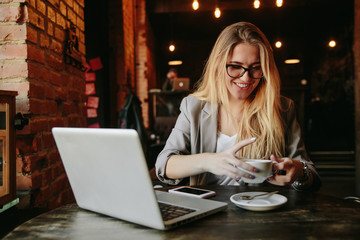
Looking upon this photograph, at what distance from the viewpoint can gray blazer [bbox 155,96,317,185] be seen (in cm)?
153

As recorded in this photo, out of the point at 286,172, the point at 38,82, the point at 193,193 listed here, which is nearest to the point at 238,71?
the point at 286,172

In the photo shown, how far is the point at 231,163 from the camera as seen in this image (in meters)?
0.99

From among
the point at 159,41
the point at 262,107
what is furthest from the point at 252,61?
the point at 159,41

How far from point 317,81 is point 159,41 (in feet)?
17.4

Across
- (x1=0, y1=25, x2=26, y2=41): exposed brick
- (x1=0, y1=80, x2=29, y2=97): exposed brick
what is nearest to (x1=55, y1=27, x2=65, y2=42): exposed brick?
(x1=0, y1=25, x2=26, y2=41): exposed brick

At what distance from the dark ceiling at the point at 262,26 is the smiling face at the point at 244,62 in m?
5.63

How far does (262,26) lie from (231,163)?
8086 millimetres

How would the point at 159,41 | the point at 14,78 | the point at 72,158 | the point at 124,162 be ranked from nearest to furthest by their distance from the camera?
the point at 124,162 < the point at 72,158 < the point at 14,78 < the point at 159,41

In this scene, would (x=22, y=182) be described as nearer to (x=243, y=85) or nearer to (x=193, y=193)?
(x=193, y=193)

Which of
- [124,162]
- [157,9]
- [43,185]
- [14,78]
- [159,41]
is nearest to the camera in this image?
[124,162]

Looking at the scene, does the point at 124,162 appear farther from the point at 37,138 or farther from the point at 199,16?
the point at 199,16

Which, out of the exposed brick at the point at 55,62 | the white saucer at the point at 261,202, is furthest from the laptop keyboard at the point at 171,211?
the exposed brick at the point at 55,62

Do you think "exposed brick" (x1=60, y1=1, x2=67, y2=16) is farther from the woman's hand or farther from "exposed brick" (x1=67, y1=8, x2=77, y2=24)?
the woman's hand

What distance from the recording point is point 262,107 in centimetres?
157
